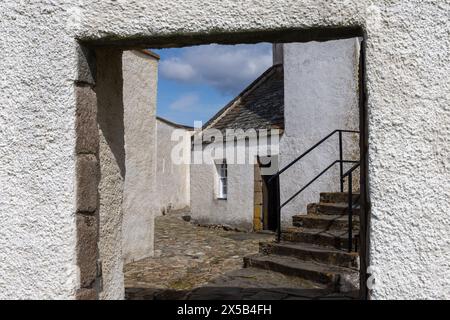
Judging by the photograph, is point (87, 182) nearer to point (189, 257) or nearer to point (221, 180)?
point (189, 257)

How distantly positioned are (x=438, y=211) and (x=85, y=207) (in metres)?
1.82

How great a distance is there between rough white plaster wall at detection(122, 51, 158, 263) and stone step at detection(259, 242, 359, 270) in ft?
7.06

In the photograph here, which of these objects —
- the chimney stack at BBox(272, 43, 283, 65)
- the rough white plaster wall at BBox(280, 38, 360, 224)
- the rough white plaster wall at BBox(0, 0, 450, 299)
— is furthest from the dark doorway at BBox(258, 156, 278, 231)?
the rough white plaster wall at BBox(0, 0, 450, 299)

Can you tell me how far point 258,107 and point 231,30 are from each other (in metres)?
10.3

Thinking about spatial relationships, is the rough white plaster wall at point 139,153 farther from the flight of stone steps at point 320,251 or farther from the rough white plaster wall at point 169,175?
the rough white plaster wall at point 169,175

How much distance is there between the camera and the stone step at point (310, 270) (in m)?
5.28

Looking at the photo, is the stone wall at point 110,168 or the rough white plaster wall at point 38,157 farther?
the stone wall at point 110,168

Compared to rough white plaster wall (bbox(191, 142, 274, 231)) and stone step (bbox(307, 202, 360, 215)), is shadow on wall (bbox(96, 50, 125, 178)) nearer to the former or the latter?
stone step (bbox(307, 202, 360, 215))

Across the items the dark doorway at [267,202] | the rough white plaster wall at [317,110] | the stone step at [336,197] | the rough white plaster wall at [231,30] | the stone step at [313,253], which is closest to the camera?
the rough white plaster wall at [231,30]

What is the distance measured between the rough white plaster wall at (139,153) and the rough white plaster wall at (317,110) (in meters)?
3.78

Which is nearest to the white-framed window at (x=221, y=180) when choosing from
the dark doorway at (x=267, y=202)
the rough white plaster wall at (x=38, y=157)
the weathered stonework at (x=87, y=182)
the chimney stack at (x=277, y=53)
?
the dark doorway at (x=267, y=202)

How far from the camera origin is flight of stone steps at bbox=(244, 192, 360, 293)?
5426 mm

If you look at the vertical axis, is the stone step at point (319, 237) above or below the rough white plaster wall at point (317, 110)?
below

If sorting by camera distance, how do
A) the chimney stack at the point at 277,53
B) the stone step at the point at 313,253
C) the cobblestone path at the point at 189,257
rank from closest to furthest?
1. the stone step at the point at 313,253
2. the cobblestone path at the point at 189,257
3. the chimney stack at the point at 277,53
